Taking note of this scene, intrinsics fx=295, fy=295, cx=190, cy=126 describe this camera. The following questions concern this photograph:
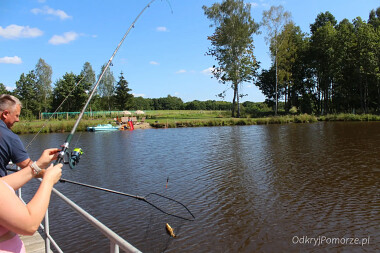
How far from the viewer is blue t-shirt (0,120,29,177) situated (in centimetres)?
281

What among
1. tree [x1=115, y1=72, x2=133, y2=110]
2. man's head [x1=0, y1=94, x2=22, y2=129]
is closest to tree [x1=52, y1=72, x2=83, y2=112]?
tree [x1=115, y1=72, x2=133, y2=110]

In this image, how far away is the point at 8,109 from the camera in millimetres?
2971

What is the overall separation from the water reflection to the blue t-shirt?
415 cm

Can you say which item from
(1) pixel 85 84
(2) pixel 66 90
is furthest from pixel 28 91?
(1) pixel 85 84

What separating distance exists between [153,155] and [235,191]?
8.56 meters

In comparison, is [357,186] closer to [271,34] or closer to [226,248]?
[226,248]

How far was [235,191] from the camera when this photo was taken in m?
10.0

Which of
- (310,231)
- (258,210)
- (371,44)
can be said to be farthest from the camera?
(371,44)

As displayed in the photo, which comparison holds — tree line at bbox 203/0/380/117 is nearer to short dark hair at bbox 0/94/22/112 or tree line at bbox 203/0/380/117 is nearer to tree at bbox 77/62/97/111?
tree at bbox 77/62/97/111

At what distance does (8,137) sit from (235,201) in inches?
286

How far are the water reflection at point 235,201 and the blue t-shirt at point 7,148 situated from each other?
415cm

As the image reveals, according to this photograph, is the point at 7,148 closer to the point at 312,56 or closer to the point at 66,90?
the point at 312,56

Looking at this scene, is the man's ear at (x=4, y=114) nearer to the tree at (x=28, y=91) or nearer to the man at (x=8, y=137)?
the man at (x=8, y=137)

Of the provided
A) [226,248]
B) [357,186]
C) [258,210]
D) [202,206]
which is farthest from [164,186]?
[357,186]
